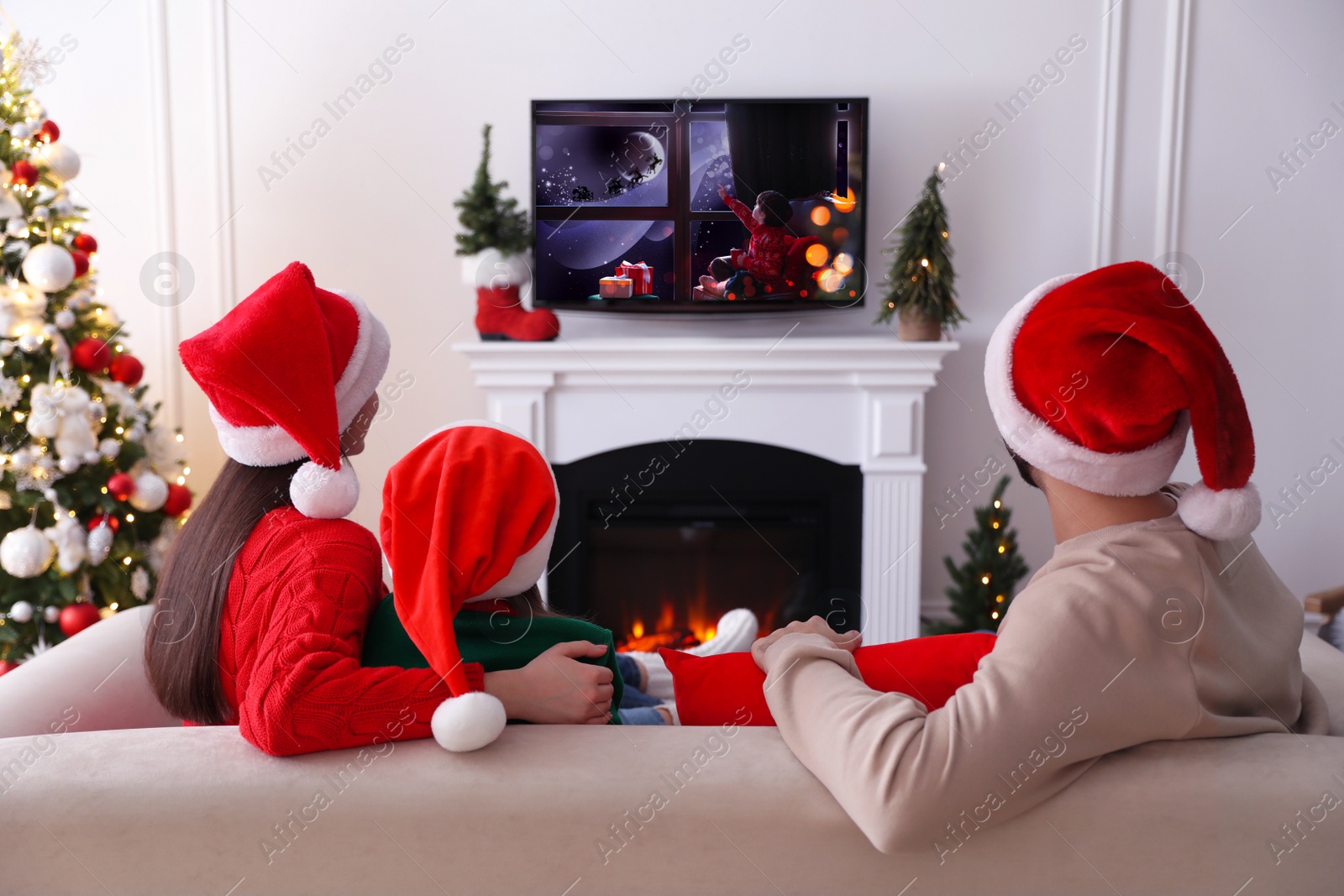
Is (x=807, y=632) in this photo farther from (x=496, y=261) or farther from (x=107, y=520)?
(x=107, y=520)

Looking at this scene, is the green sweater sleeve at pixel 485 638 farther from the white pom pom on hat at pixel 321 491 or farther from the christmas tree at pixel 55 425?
the christmas tree at pixel 55 425

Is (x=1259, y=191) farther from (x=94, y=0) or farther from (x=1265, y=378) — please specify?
(x=94, y=0)

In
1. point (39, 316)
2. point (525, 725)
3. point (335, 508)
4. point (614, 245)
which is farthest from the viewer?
point (614, 245)

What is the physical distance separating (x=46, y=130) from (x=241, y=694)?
2365mm

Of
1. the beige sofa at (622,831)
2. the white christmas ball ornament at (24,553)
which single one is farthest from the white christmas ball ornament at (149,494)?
the beige sofa at (622,831)

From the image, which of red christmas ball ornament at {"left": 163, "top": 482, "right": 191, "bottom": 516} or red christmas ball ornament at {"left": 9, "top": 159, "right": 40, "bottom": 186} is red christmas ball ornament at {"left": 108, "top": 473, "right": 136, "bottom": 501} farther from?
red christmas ball ornament at {"left": 9, "top": 159, "right": 40, "bottom": 186}

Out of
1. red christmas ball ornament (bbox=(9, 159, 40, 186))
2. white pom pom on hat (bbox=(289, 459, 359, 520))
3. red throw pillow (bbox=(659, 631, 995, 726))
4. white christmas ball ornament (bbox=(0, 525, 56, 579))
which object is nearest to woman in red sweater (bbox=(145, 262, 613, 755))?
white pom pom on hat (bbox=(289, 459, 359, 520))

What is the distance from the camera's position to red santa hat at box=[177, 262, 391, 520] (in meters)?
1.23

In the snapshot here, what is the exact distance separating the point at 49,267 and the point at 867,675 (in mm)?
Answer: 2609

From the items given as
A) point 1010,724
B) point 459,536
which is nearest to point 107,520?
point 459,536

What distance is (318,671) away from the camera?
1.06 meters

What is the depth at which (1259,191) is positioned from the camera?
332 cm

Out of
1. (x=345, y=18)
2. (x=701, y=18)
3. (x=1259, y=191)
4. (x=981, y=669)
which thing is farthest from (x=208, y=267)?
(x=1259, y=191)

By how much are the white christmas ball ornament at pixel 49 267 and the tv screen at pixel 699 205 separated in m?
1.35
